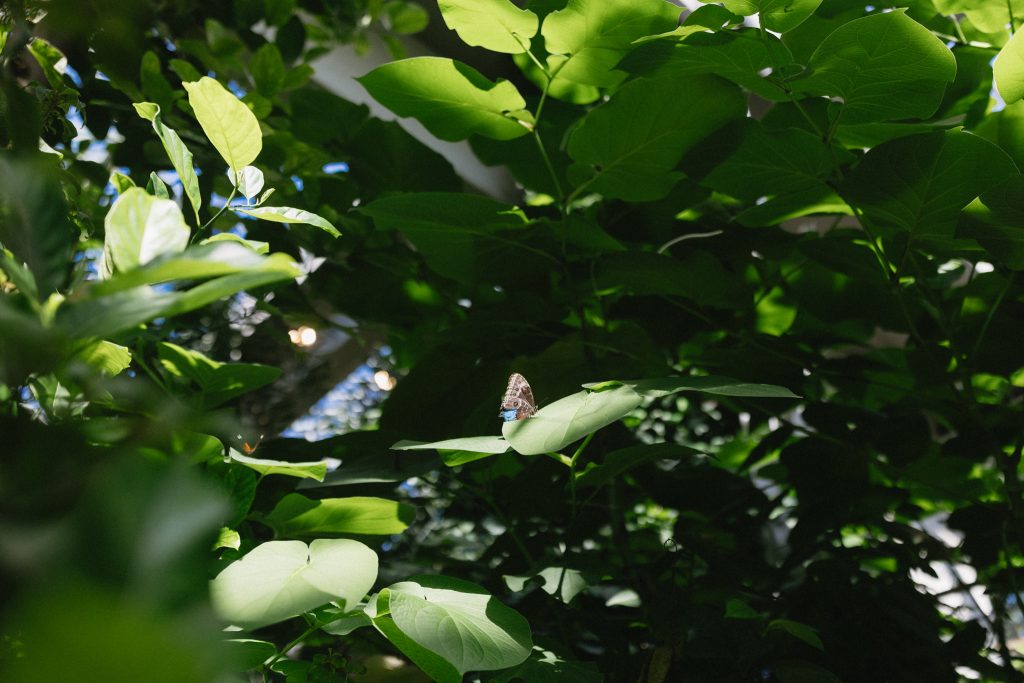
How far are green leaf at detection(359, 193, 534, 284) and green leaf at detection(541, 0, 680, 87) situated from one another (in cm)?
14

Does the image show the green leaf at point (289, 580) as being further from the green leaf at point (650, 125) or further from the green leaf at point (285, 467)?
the green leaf at point (650, 125)

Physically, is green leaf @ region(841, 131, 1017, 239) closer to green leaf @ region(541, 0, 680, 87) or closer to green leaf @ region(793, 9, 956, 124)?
green leaf @ region(793, 9, 956, 124)

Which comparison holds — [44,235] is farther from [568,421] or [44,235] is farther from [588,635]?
[588,635]

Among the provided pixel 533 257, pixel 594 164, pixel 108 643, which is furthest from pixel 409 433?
pixel 108 643

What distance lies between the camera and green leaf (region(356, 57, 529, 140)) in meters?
0.65

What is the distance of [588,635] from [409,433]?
0.83 feet

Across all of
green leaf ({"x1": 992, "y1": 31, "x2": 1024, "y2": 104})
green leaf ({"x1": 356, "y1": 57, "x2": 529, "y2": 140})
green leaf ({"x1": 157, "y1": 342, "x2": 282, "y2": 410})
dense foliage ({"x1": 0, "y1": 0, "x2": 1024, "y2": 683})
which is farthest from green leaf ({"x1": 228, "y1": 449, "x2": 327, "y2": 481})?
green leaf ({"x1": 992, "y1": 31, "x2": 1024, "y2": 104})

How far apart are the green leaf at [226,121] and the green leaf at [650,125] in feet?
0.89

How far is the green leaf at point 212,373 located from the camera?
579mm

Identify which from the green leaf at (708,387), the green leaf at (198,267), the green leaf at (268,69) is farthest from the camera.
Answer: the green leaf at (268,69)

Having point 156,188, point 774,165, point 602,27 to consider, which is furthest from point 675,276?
point 156,188

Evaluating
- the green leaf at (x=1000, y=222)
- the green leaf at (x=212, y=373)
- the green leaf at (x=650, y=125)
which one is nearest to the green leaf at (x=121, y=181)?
the green leaf at (x=212, y=373)

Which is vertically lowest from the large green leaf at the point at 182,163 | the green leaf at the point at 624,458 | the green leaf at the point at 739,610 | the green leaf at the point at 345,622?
the green leaf at the point at 739,610

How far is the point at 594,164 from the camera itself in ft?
2.21
